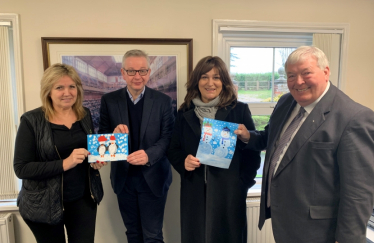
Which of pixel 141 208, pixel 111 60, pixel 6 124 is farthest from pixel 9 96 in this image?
pixel 141 208

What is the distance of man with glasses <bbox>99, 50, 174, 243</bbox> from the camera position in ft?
5.55

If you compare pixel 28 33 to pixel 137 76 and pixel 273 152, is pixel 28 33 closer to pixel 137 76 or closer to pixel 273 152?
pixel 137 76

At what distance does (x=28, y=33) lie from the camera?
6.76 ft

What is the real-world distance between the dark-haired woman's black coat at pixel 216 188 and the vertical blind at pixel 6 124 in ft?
5.12

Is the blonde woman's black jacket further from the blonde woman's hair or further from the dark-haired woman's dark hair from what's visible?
the dark-haired woman's dark hair

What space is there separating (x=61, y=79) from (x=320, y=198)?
1.61 m

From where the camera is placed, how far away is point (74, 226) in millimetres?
1582

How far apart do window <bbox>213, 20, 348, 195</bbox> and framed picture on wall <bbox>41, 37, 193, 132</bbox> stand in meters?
0.38

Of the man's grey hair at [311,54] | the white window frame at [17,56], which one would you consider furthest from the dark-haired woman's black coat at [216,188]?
the white window frame at [17,56]

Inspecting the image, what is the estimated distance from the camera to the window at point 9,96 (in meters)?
2.04

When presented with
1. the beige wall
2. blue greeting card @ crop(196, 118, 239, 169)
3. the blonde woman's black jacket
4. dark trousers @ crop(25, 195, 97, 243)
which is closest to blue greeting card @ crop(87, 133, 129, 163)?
the blonde woman's black jacket

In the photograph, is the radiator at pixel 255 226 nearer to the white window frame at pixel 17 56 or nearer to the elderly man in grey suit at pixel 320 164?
the elderly man in grey suit at pixel 320 164

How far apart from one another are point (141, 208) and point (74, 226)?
1.53 ft

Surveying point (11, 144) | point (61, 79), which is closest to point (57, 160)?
point (61, 79)
